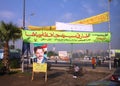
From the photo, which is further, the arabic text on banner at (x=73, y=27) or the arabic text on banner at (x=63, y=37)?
the arabic text on banner at (x=73, y=27)

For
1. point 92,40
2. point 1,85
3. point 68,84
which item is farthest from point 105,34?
point 1,85

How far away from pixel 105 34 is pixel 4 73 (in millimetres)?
13871

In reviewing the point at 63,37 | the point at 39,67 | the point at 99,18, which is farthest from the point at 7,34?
the point at 99,18

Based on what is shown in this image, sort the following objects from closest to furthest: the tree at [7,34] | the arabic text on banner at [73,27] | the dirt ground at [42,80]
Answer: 1. the dirt ground at [42,80]
2. the tree at [7,34]
3. the arabic text on banner at [73,27]

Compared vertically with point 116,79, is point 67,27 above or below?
above

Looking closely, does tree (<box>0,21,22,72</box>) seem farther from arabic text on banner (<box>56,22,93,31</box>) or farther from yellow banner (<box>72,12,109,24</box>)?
yellow banner (<box>72,12,109,24</box>)

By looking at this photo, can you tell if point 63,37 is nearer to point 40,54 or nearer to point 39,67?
point 40,54

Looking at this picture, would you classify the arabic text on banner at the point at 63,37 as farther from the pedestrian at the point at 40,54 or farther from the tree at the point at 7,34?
the pedestrian at the point at 40,54

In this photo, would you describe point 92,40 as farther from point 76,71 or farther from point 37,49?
point 37,49

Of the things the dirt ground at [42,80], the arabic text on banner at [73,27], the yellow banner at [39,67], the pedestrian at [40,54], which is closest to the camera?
the dirt ground at [42,80]

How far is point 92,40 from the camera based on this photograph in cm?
3422

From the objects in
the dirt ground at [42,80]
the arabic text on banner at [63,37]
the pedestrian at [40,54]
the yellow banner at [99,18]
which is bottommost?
the dirt ground at [42,80]

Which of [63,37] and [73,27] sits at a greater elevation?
[73,27]

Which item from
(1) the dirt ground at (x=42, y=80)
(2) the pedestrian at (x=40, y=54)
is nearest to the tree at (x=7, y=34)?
(1) the dirt ground at (x=42, y=80)
